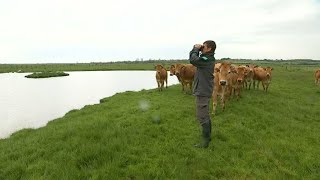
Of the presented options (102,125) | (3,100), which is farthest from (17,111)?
(102,125)

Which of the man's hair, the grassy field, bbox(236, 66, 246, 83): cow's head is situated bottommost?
the grassy field

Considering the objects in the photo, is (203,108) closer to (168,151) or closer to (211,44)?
(168,151)

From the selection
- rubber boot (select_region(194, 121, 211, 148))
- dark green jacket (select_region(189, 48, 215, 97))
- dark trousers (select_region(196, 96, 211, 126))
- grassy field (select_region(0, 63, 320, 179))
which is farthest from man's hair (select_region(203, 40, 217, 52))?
grassy field (select_region(0, 63, 320, 179))

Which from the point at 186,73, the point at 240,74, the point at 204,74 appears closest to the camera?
the point at 204,74

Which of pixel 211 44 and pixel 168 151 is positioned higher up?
pixel 211 44

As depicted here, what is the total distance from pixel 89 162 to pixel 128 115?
5.27 m

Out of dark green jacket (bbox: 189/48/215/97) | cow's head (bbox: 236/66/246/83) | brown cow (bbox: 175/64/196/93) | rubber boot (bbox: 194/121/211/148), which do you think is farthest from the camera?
brown cow (bbox: 175/64/196/93)

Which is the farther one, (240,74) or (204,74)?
(240,74)

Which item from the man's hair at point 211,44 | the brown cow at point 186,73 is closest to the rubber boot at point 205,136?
the man's hair at point 211,44

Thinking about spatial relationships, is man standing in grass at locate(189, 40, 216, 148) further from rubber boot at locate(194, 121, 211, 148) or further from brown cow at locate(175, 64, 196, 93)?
brown cow at locate(175, 64, 196, 93)

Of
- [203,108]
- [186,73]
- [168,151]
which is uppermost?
[186,73]

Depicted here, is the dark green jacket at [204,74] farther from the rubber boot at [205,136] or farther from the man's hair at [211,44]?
the rubber boot at [205,136]

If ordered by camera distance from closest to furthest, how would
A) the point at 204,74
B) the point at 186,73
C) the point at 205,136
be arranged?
the point at 204,74 < the point at 205,136 < the point at 186,73

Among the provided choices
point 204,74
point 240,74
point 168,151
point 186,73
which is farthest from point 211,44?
point 186,73
